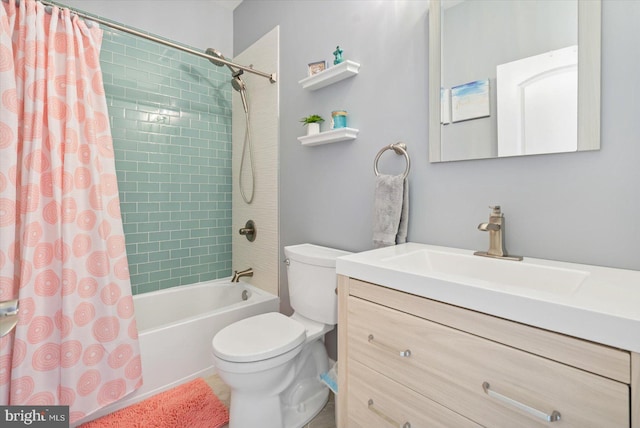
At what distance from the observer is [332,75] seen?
1646 mm

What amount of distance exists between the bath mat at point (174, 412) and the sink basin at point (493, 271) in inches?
49.9

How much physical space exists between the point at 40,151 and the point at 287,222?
1.34m

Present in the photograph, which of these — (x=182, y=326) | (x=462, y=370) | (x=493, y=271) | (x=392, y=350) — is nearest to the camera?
(x=462, y=370)

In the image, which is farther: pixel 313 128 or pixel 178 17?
pixel 178 17

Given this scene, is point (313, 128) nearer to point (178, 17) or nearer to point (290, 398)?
point (290, 398)

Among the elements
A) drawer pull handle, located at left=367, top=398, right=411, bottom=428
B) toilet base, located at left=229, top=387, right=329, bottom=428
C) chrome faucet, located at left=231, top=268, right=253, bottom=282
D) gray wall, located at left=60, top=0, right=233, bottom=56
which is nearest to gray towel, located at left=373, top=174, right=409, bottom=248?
drawer pull handle, located at left=367, top=398, right=411, bottom=428

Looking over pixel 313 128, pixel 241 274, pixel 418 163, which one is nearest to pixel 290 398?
pixel 241 274

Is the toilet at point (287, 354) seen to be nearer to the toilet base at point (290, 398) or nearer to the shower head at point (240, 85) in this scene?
the toilet base at point (290, 398)

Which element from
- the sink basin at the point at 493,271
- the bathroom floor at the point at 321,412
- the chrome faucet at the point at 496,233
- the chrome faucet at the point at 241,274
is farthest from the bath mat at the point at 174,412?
the chrome faucet at the point at 496,233

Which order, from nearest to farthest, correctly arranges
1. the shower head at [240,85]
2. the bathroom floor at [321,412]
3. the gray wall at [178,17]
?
the bathroom floor at [321,412]
the gray wall at [178,17]
the shower head at [240,85]

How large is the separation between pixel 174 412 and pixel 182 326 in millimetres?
429

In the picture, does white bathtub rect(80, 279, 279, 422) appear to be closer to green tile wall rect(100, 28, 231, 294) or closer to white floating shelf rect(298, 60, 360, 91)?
green tile wall rect(100, 28, 231, 294)

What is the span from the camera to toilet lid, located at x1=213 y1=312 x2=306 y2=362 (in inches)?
49.9

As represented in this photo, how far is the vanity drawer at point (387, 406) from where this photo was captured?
0.81 metres
